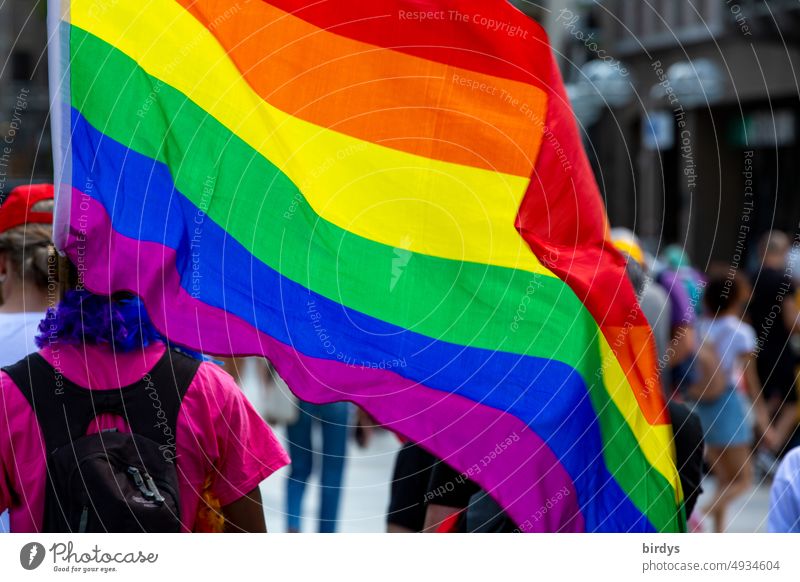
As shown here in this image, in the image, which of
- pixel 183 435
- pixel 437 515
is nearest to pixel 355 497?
pixel 437 515

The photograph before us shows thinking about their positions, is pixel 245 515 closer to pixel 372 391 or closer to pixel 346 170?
pixel 372 391

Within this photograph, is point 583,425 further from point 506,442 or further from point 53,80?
point 53,80

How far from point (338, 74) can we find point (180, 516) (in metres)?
1.02

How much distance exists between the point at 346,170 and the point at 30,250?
0.85 m

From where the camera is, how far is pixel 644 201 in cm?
2906

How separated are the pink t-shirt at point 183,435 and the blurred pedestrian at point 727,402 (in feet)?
14.9

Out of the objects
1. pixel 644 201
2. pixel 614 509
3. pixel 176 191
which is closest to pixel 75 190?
pixel 176 191

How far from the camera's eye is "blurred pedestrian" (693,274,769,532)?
704 cm

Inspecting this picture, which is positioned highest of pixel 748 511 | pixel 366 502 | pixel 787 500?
pixel 787 500

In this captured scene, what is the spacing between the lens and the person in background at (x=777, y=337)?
8.84m

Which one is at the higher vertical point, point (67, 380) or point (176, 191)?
point (176, 191)

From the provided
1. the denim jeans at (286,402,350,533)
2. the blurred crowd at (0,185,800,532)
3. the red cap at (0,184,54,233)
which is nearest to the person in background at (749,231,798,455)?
the denim jeans at (286,402,350,533)

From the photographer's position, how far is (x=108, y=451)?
2.50 meters

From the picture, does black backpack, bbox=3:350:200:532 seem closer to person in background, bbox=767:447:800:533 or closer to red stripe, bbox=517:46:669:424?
red stripe, bbox=517:46:669:424
